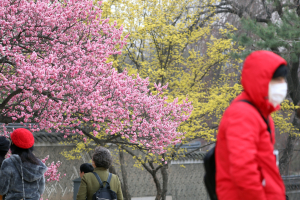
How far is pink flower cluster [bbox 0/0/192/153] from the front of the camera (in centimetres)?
541

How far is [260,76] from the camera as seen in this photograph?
1764mm

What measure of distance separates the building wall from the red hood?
9.82 meters

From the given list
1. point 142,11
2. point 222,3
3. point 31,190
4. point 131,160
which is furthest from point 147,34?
point 31,190

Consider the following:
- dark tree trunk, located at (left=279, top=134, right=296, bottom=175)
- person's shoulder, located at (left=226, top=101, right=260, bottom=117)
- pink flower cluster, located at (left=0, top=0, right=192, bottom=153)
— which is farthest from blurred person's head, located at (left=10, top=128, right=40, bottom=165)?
dark tree trunk, located at (left=279, top=134, right=296, bottom=175)

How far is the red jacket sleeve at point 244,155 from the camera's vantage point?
1627 millimetres

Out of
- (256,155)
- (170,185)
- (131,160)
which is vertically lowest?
(170,185)

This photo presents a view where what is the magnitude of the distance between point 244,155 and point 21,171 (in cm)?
255

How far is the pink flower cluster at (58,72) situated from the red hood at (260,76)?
3948mm

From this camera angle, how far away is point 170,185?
570 inches

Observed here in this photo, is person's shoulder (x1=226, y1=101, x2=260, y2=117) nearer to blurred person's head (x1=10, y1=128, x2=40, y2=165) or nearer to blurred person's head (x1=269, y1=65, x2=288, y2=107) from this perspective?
blurred person's head (x1=269, y1=65, x2=288, y2=107)

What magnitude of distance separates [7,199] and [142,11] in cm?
873

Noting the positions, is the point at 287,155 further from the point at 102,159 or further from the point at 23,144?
the point at 23,144

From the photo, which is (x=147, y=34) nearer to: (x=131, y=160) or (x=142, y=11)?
(x=142, y=11)

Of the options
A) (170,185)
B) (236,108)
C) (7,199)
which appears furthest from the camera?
(170,185)
